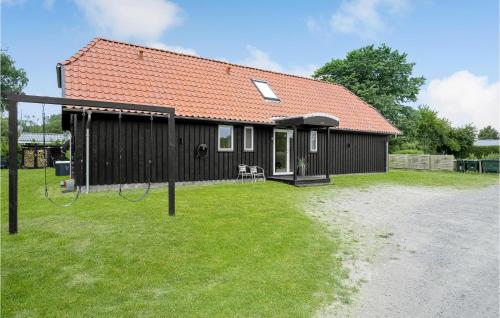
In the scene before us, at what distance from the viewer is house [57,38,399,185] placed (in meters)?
10.6

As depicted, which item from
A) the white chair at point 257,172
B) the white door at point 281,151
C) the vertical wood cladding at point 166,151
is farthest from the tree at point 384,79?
the white chair at point 257,172

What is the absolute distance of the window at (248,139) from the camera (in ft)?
45.0

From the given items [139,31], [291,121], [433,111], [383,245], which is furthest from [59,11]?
[433,111]

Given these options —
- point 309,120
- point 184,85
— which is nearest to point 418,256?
point 309,120

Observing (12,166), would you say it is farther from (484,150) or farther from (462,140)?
(462,140)

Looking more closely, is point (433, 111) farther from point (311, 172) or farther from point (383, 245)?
point (383, 245)

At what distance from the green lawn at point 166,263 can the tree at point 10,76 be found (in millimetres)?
50184

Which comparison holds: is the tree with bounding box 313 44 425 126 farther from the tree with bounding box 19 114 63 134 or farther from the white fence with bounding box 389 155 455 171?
the tree with bounding box 19 114 63 134

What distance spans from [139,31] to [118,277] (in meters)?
20.5

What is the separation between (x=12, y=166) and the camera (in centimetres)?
556

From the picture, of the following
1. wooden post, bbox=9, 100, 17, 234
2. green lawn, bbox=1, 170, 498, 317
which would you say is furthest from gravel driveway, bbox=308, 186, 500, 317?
wooden post, bbox=9, 100, 17, 234

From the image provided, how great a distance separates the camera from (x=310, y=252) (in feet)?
16.3

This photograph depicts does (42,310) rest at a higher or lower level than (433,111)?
lower

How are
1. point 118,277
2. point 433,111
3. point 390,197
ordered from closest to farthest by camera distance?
1. point 118,277
2. point 390,197
3. point 433,111
